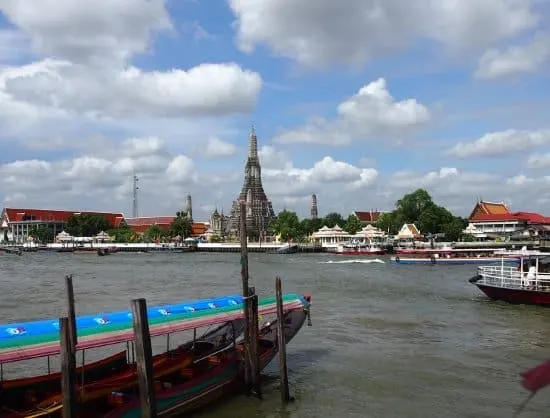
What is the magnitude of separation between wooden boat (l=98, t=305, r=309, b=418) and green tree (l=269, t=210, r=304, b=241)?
347 feet

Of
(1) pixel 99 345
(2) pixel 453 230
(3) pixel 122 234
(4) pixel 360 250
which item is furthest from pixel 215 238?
(1) pixel 99 345

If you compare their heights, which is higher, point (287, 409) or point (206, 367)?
point (206, 367)

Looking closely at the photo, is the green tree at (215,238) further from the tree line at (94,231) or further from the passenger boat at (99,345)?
the passenger boat at (99,345)

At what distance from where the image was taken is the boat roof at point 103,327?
9.27 meters

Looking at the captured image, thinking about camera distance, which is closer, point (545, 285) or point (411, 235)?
point (545, 285)

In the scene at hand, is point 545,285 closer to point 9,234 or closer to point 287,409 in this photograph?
point 287,409

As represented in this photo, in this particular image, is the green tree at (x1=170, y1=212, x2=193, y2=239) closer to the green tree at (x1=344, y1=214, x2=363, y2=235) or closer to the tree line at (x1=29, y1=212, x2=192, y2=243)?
the tree line at (x1=29, y1=212, x2=192, y2=243)

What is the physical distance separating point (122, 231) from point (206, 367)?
13495cm

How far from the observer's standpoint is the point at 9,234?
510ft

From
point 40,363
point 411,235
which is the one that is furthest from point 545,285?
point 411,235

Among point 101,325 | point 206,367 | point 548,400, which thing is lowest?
point 548,400

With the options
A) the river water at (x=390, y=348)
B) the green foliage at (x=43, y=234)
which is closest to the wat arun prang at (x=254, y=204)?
the green foliage at (x=43, y=234)

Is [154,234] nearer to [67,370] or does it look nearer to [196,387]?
[196,387]

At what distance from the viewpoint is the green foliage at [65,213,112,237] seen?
141500mm
